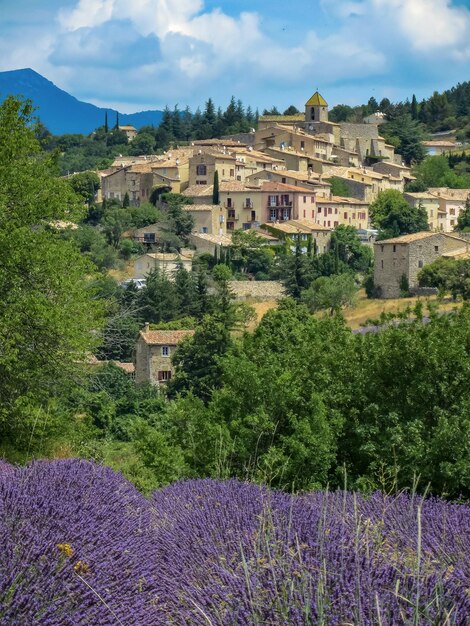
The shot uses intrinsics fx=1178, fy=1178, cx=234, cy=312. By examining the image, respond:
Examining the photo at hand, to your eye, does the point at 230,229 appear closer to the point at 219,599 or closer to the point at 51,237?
the point at 51,237

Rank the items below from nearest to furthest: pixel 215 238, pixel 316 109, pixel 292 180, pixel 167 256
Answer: pixel 167 256
pixel 215 238
pixel 292 180
pixel 316 109

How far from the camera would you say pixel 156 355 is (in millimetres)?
53344

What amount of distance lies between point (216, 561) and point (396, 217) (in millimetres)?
82191

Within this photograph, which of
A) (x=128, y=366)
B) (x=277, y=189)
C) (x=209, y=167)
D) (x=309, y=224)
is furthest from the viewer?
(x=209, y=167)

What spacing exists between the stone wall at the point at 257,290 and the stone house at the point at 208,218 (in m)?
14.8

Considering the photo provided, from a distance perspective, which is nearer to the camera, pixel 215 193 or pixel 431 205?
pixel 215 193

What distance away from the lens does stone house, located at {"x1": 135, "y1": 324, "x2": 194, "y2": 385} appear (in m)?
53.1

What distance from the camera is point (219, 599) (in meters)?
5.70

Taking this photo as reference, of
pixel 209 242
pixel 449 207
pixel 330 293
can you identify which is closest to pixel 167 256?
pixel 209 242

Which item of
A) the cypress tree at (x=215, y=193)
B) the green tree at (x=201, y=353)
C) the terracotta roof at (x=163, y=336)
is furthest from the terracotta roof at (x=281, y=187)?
the green tree at (x=201, y=353)

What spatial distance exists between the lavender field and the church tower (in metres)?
107

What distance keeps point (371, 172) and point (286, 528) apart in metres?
95.9

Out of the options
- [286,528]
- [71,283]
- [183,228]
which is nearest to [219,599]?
[286,528]

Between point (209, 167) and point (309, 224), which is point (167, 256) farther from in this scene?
point (209, 167)
